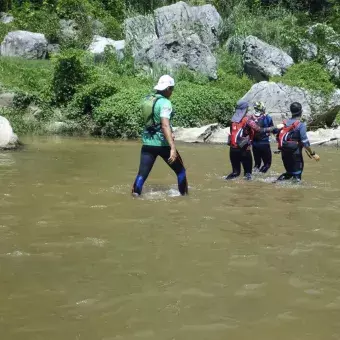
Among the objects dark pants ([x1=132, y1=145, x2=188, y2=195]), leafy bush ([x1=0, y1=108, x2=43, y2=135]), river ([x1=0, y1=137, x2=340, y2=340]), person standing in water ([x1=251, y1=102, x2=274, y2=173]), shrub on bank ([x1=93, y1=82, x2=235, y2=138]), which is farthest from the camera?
shrub on bank ([x1=93, y1=82, x2=235, y2=138])

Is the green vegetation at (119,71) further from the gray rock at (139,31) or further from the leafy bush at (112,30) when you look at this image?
the gray rock at (139,31)

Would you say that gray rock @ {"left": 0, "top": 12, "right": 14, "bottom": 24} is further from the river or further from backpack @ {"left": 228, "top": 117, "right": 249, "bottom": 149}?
the river

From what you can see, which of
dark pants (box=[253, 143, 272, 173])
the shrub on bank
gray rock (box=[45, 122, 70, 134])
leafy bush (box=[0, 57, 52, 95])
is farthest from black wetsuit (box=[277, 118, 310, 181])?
leafy bush (box=[0, 57, 52, 95])

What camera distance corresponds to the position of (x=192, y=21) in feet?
90.8

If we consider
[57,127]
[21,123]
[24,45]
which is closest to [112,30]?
[24,45]

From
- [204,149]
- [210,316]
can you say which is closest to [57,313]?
[210,316]

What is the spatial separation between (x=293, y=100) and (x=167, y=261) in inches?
648

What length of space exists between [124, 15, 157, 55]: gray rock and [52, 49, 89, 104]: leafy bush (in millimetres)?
Answer: 6724

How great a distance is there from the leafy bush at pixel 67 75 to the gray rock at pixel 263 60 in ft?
25.5

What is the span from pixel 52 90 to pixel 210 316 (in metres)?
17.3

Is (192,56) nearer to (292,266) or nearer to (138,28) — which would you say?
(138,28)

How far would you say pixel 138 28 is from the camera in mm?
27438

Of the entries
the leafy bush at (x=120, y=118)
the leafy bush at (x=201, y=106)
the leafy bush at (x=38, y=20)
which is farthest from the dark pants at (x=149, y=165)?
the leafy bush at (x=38, y=20)

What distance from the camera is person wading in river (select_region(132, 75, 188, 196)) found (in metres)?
7.48
